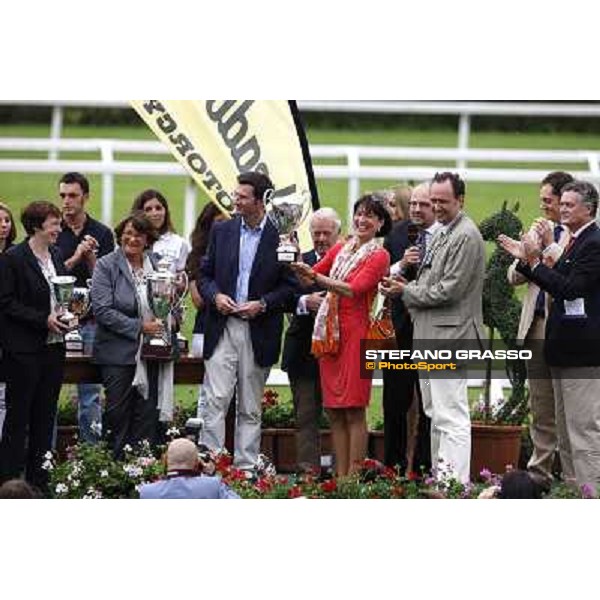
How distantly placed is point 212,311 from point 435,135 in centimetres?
1191

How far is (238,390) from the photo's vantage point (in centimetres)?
1264

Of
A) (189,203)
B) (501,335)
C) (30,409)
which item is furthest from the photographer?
(189,203)

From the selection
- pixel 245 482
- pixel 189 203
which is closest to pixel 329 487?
pixel 245 482

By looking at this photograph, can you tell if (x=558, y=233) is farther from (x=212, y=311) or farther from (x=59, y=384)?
(x=59, y=384)

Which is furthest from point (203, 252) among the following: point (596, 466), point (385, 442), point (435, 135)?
Answer: point (435, 135)

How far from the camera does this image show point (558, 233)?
39.9 ft

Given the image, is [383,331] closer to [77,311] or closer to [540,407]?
[540,407]

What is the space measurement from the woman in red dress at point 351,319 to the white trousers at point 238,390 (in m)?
0.44

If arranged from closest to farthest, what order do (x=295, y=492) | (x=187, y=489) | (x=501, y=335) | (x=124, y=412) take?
(x=187, y=489)
(x=295, y=492)
(x=124, y=412)
(x=501, y=335)

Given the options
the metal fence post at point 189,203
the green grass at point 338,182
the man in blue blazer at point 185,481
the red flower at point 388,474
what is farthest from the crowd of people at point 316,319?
the green grass at point 338,182

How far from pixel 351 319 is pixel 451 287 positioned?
605 millimetres

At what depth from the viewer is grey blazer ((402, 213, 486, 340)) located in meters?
11.9

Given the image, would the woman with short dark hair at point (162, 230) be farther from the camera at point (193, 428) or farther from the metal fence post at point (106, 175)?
the metal fence post at point (106, 175)

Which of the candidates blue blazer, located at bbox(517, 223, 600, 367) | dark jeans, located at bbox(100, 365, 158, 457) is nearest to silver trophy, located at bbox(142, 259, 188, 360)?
dark jeans, located at bbox(100, 365, 158, 457)
